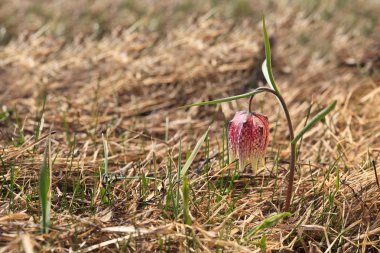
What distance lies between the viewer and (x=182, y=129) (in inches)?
113

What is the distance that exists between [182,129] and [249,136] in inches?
43.5

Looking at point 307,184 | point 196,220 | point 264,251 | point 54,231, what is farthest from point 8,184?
point 307,184

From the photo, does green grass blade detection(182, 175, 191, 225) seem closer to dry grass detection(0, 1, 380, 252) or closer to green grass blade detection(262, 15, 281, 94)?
dry grass detection(0, 1, 380, 252)

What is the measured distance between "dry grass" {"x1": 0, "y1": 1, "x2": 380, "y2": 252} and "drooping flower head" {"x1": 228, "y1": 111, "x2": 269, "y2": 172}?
0.55 feet

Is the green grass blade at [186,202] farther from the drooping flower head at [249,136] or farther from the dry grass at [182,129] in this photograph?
the drooping flower head at [249,136]

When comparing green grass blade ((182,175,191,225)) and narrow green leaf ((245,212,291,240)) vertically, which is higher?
green grass blade ((182,175,191,225))

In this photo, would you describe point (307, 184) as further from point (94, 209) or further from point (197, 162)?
point (94, 209)

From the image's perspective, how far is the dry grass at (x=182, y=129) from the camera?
1.79 m

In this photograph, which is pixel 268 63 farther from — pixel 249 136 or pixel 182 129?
pixel 182 129

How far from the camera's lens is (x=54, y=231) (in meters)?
1.64

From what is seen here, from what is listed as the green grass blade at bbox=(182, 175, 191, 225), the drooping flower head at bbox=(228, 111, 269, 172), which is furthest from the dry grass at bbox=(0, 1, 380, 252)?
the drooping flower head at bbox=(228, 111, 269, 172)

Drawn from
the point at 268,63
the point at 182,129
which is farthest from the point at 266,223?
the point at 182,129

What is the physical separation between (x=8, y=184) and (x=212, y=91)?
156cm

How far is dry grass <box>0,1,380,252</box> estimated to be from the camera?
179 cm
